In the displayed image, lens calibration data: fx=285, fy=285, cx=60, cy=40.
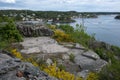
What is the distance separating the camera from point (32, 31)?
13.3 metres

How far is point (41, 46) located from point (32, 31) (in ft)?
8.37

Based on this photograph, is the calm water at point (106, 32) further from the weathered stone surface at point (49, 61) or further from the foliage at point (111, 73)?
the foliage at point (111, 73)

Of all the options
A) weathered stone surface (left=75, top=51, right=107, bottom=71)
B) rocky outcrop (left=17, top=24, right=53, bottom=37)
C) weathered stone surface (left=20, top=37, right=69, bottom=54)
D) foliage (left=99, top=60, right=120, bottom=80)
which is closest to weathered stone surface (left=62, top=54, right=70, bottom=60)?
weathered stone surface (left=75, top=51, right=107, bottom=71)

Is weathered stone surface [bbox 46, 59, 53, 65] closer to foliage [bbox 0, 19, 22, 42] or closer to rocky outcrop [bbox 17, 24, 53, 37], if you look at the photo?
foliage [bbox 0, 19, 22, 42]

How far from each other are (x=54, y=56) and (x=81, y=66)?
106 centimetres

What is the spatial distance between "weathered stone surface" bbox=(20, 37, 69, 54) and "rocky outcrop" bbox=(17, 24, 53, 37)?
0.82 meters

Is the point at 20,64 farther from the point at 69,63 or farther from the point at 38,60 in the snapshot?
the point at 69,63

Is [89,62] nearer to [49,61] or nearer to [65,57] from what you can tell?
[65,57]

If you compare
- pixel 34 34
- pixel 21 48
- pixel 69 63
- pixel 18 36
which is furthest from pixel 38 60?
pixel 34 34

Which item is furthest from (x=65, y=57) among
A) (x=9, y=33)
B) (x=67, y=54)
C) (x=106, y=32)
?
(x=106, y=32)

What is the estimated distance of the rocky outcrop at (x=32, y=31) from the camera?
13.3 metres

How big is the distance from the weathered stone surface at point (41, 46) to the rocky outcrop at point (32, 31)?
82cm

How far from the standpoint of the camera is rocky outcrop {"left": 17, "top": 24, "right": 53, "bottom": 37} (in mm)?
13281

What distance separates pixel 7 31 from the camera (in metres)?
11.8
